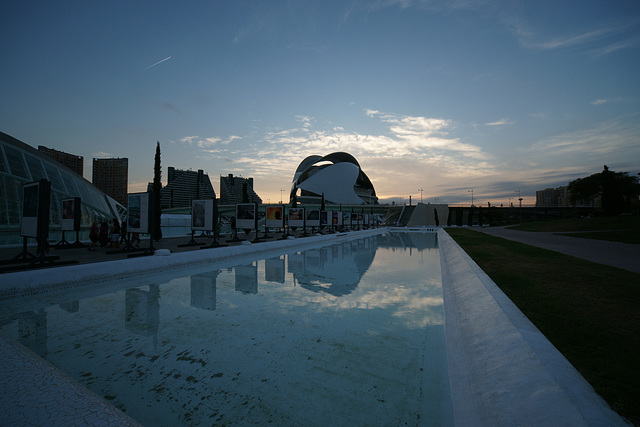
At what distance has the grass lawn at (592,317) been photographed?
2.67 metres

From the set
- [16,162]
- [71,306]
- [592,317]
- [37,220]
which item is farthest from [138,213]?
[16,162]

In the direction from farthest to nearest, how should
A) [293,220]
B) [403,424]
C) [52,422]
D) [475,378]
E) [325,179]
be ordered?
[325,179], [293,220], [475,378], [403,424], [52,422]

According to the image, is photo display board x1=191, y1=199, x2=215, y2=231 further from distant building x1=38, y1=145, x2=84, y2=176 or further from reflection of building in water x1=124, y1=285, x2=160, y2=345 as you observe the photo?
distant building x1=38, y1=145, x2=84, y2=176

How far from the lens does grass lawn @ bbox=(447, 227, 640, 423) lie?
2.67 metres

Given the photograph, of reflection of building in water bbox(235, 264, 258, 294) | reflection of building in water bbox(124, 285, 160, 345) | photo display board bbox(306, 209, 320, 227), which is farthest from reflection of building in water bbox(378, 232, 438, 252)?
reflection of building in water bbox(124, 285, 160, 345)

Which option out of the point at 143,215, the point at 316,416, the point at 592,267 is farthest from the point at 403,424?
the point at 143,215

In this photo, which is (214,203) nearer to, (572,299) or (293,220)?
(293,220)

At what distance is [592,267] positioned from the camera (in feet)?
29.1

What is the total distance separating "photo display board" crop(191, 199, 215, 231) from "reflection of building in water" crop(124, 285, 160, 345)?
870 cm

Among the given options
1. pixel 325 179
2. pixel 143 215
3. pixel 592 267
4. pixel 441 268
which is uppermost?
pixel 325 179

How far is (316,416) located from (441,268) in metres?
10.8

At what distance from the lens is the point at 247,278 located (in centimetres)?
961

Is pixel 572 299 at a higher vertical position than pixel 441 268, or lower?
higher

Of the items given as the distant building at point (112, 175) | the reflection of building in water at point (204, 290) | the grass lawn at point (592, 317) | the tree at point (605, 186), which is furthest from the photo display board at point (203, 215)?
the distant building at point (112, 175)
